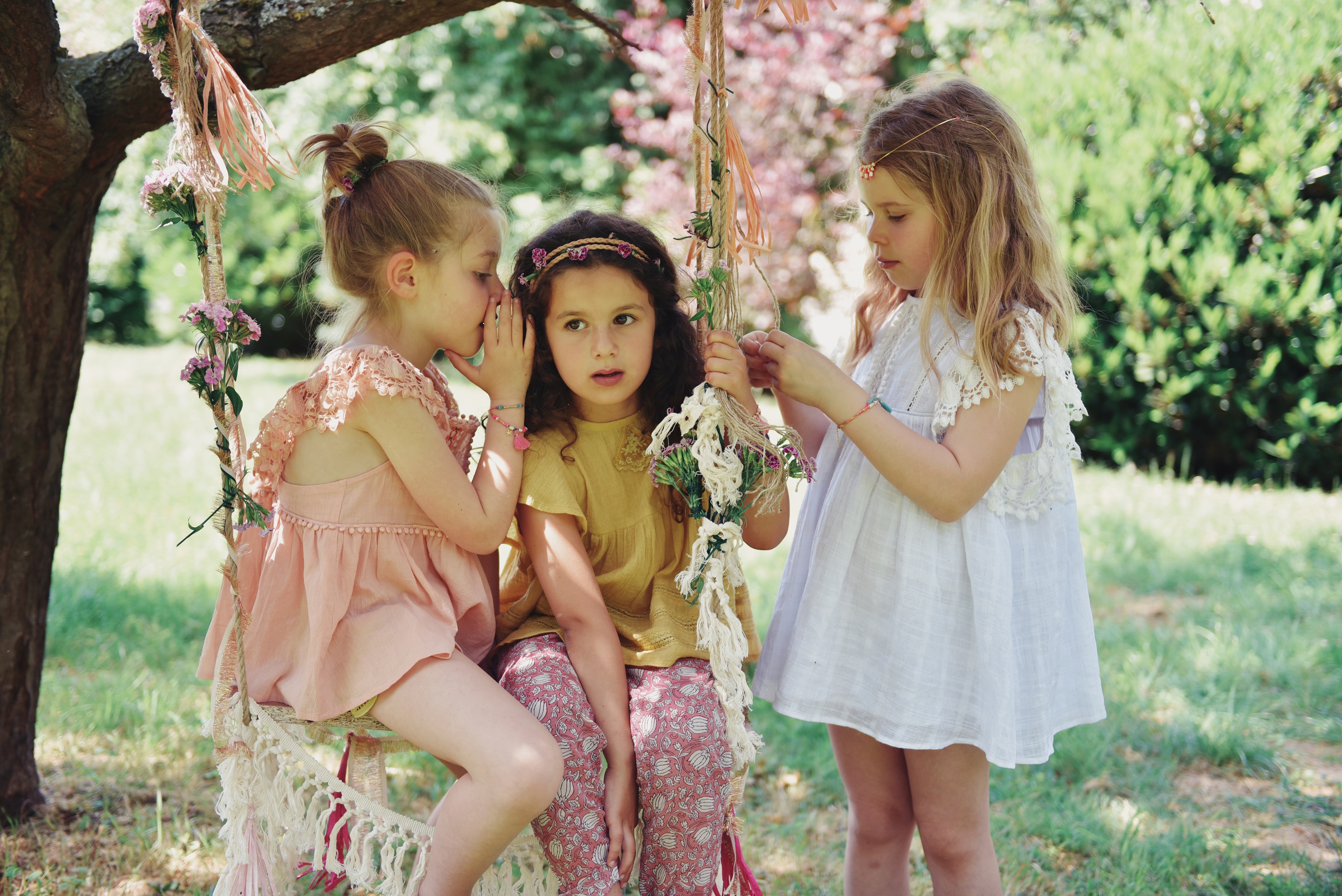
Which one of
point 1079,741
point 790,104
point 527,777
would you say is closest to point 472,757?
point 527,777

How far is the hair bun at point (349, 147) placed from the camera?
208 cm

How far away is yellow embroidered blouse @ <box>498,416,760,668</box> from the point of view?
199 cm

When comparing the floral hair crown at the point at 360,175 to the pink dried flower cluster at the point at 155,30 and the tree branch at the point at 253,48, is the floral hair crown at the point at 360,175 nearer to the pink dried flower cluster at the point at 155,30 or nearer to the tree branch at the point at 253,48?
the tree branch at the point at 253,48

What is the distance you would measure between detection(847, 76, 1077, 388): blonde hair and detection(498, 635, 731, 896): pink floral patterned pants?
833 mm

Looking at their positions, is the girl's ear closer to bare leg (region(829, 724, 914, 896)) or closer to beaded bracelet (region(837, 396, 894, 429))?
beaded bracelet (region(837, 396, 894, 429))

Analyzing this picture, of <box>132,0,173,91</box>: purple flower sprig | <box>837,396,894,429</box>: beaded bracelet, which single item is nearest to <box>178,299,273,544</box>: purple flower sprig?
<box>132,0,173,91</box>: purple flower sprig

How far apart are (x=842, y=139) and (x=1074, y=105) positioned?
7.25ft

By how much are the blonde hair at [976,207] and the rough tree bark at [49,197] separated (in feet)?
3.31

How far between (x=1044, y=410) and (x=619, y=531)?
86 centimetres

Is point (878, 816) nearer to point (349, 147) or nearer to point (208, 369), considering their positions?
point (208, 369)

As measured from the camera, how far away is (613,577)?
6.63 feet

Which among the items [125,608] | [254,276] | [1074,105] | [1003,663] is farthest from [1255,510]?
[254,276]

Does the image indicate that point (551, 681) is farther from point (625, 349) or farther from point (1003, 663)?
point (1003, 663)

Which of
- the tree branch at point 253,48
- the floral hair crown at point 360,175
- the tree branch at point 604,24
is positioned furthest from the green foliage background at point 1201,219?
the floral hair crown at point 360,175
